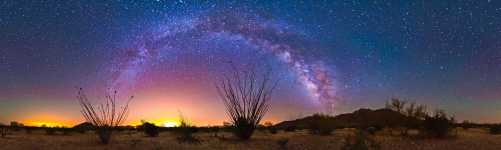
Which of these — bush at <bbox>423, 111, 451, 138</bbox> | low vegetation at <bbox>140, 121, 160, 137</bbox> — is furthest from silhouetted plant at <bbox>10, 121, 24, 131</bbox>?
bush at <bbox>423, 111, 451, 138</bbox>

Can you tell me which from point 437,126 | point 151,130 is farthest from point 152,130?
point 437,126

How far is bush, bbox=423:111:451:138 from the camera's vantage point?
22316 millimetres

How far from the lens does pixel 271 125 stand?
4047 cm

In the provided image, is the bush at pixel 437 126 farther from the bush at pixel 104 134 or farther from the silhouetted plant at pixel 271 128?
the bush at pixel 104 134

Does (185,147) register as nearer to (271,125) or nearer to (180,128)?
(180,128)

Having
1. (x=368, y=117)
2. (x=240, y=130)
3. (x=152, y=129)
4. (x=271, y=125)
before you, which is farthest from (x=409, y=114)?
(x=368, y=117)

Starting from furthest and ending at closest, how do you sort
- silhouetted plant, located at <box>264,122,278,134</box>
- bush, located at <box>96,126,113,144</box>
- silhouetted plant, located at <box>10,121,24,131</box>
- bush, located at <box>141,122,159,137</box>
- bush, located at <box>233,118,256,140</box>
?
1. silhouetted plant, located at <box>10,121,24,131</box>
2. silhouetted plant, located at <box>264,122,278,134</box>
3. bush, located at <box>141,122,159,137</box>
4. bush, located at <box>233,118,256,140</box>
5. bush, located at <box>96,126,113,144</box>

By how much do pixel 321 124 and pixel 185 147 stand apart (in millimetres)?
9076

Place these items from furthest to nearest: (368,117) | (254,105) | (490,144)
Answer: (368,117) < (254,105) < (490,144)

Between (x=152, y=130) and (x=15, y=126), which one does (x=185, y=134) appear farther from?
(x=15, y=126)

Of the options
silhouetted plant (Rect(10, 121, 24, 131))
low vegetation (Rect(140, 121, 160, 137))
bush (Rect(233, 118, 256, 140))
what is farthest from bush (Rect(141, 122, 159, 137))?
silhouetted plant (Rect(10, 121, 24, 131))

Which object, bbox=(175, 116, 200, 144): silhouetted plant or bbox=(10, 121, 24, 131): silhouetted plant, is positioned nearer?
bbox=(175, 116, 200, 144): silhouetted plant

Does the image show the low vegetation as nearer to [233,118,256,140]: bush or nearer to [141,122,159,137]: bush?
[141,122,159,137]: bush

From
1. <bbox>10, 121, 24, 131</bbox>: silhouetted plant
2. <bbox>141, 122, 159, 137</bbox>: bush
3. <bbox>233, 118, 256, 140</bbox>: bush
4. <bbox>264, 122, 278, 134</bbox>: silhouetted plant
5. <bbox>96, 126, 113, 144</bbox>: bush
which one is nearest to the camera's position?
<bbox>96, 126, 113, 144</bbox>: bush
